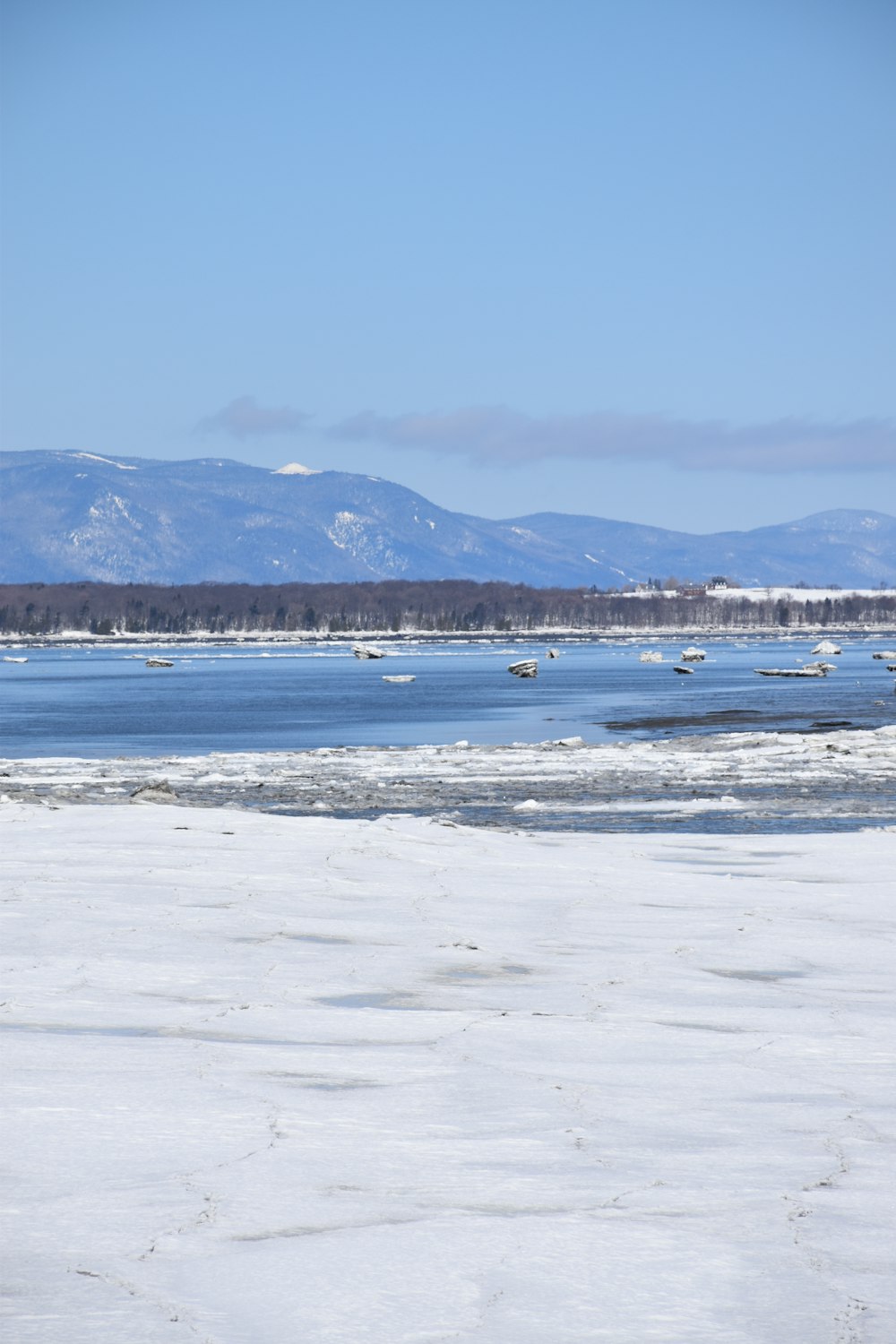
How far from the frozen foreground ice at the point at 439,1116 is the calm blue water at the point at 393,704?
33127mm

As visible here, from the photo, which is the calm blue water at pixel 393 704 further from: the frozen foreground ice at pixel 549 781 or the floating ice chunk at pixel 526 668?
the frozen foreground ice at pixel 549 781

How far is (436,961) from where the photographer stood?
1161 cm

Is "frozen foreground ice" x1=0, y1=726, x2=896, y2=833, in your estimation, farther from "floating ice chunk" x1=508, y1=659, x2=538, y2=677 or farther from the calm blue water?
"floating ice chunk" x1=508, y1=659, x2=538, y2=677

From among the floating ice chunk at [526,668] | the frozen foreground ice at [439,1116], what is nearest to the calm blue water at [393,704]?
the floating ice chunk at [526,668]

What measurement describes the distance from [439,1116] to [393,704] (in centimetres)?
6634

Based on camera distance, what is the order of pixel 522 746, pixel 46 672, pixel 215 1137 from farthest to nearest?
pixel 46 672 → pixel 522 746 → pixel 215 1137

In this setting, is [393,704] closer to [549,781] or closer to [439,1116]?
[549,781]

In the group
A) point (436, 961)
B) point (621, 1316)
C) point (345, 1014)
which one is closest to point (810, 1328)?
point (621, 1316)

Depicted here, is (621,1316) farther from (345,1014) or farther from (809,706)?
(809,706)

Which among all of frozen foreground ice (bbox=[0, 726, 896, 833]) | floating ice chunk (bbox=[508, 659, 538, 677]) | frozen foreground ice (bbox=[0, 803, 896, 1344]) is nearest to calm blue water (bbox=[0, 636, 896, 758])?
floating ice chunk (bbox=[508, 659, 538, 677])

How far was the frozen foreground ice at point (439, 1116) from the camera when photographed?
5031 mm

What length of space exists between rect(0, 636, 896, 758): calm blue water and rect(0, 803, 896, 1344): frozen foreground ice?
33127 mm

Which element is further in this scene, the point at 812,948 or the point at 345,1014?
the point at 812,948

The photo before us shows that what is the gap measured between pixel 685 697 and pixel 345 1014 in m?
67.7
